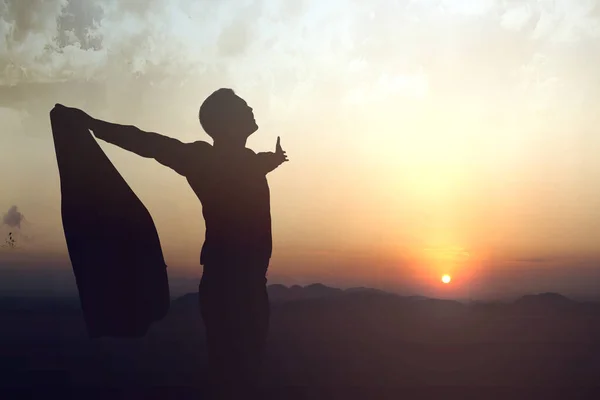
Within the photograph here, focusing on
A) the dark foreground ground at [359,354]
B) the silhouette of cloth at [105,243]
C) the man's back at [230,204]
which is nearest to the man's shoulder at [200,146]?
the man's back at [230,204]

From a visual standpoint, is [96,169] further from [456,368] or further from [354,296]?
[354,296]

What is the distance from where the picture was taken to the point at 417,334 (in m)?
7.52

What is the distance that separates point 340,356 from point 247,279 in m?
4.05

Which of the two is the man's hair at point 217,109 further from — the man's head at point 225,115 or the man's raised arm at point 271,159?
the man's raised arm at point 271,159

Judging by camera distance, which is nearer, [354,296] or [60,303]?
[60,303]

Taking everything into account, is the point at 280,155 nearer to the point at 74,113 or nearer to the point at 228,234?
the point at 228,234

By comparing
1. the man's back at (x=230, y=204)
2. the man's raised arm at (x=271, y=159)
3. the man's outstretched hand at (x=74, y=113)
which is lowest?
the man's back at (x=230, y=204)

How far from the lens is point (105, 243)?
297 centimetres

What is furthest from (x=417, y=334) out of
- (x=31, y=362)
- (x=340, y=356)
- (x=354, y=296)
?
(x=31, y=362)

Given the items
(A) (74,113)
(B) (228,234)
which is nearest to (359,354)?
(B) (228,234)

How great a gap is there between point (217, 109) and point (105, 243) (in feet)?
2.90

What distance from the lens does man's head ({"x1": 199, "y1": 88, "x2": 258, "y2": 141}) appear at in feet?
9.38

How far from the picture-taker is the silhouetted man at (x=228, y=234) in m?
2.78

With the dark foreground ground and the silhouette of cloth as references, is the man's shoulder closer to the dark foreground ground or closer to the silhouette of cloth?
the silhouette of cloth
